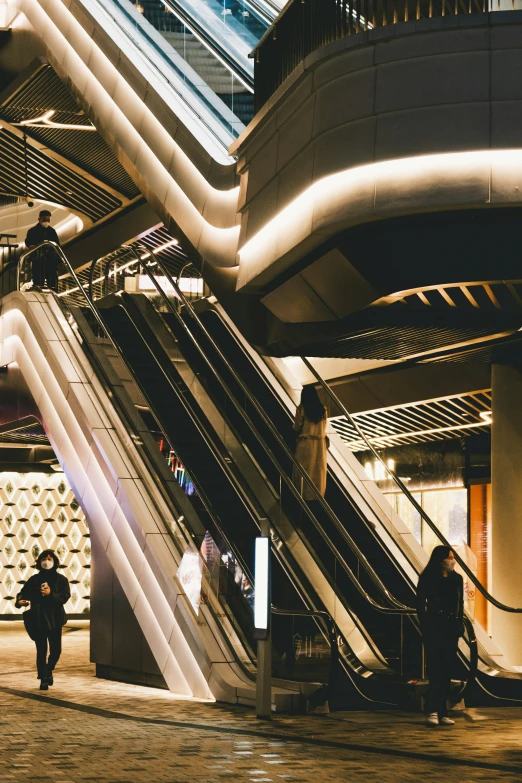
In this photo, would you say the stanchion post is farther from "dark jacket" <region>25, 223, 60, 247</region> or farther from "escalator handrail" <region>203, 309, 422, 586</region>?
"dark jacket" <region>25, 223, 60, 247</region>

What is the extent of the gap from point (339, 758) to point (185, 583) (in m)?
3.77

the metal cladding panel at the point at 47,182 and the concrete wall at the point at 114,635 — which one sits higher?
the metal cladding panel at the point at 47,182

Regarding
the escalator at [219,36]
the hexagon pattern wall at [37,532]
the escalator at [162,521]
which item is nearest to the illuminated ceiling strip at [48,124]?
the escalator at [219,36]

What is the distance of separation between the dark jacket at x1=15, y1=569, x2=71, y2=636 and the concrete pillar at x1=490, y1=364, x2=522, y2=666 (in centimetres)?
486

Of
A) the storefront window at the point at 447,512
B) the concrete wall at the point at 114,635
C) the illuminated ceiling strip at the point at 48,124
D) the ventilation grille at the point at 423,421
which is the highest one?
the illuminated ceiling strip at the point at 48,124

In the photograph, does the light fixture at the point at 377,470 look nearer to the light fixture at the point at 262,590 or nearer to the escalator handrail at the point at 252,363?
the escalator handrail at the point at 252,363

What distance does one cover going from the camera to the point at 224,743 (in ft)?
28.5

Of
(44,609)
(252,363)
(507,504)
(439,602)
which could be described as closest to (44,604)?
(44,609)

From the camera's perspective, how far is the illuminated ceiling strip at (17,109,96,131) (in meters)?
21.4

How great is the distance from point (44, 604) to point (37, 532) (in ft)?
47.4

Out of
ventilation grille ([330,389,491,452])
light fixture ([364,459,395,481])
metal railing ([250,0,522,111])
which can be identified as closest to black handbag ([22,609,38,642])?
light fixture ([364,459,395,481])

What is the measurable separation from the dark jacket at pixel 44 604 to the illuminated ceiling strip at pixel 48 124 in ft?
35.3

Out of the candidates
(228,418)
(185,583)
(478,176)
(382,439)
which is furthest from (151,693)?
(382,439)

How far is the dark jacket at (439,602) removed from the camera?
1033 cm
